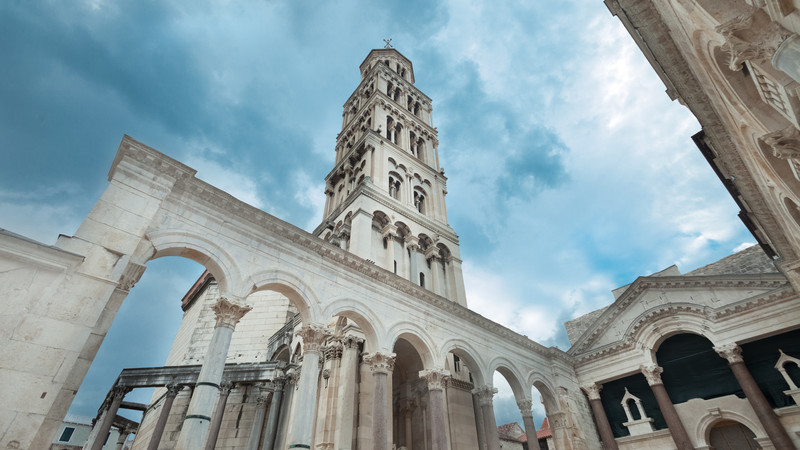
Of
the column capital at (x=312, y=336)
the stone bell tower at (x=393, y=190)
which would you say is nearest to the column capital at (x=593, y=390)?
the stone bell tower at (x=393, y=190)

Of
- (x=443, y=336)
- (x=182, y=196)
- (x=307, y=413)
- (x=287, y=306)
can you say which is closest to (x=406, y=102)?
(x=287, y=306)

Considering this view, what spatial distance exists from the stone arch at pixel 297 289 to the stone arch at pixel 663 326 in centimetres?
1556

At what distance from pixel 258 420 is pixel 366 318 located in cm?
934

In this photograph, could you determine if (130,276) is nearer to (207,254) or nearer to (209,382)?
(207,254)

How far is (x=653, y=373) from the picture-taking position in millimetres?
17500

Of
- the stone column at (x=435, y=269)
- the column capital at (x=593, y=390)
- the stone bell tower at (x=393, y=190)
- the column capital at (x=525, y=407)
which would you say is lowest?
the column capital at (x=525, y=407)

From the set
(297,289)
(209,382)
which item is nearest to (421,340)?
(297,289)

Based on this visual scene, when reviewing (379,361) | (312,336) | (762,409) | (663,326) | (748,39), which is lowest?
(762,409)

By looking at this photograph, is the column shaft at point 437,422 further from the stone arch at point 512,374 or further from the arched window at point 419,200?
the arched window at point 419,200

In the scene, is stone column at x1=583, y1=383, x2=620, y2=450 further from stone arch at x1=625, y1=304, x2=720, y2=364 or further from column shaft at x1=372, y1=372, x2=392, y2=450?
column shaft at x1=372, y1=372, x2=392, y2=450

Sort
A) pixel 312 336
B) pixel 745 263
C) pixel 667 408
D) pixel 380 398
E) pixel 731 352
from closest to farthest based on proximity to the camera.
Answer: pixel 312 336, pixel 380 398, pixel 731 352, pixel 667 408, pixel 745 263

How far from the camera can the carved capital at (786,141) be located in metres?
6.35

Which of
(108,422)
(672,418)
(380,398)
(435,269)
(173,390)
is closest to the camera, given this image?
(380,398)

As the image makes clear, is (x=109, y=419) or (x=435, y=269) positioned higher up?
(x=435, y=269)
